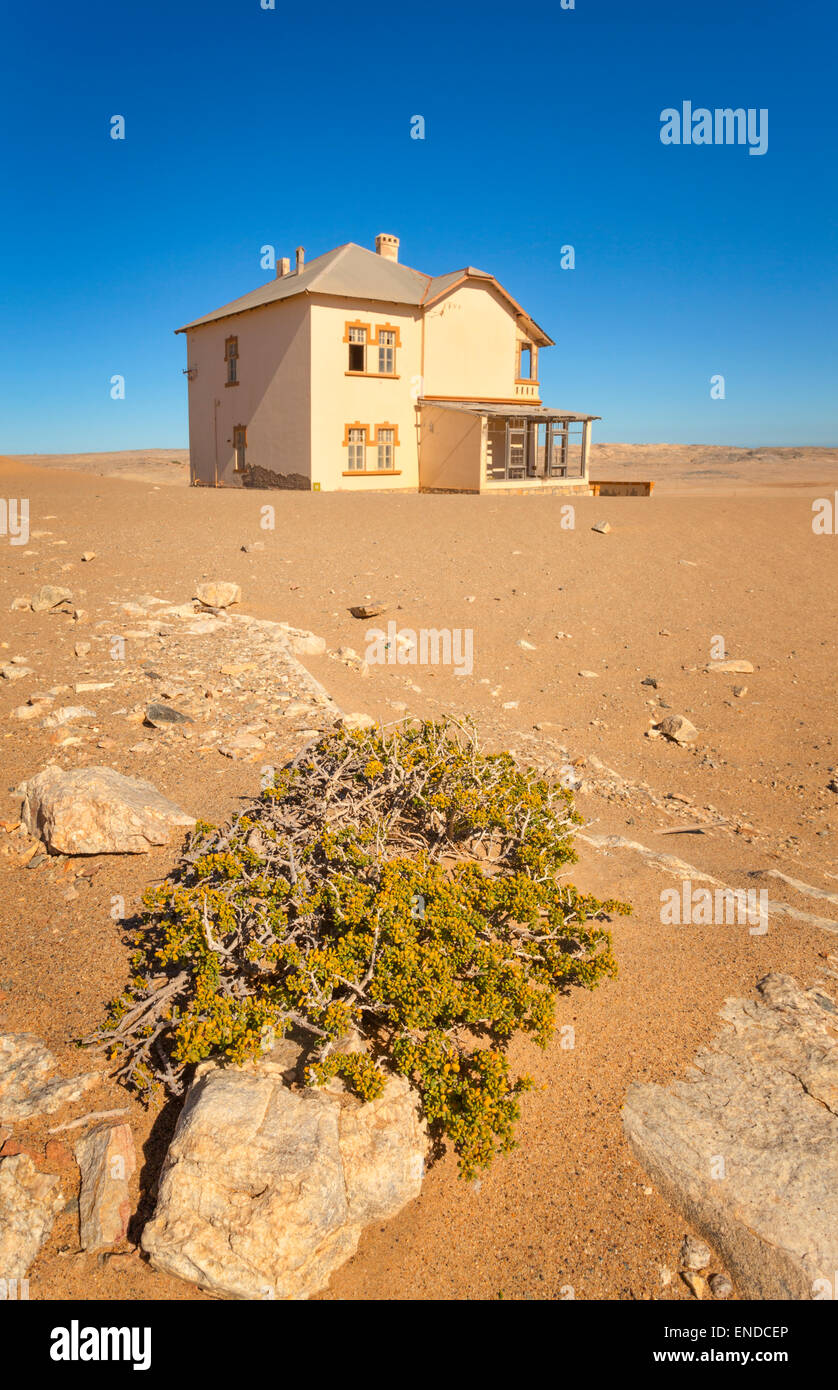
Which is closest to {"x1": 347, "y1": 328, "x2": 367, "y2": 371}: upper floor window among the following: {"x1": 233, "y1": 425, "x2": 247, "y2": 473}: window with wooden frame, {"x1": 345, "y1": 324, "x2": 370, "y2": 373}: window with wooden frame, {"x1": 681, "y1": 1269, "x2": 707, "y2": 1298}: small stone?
{"x1": 345, "y1": 324, "x2": 370, "y2": 373}: window with wooden frame

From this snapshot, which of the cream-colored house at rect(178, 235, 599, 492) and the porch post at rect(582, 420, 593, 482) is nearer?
the cream-colored house at rect(178, 235, 599, 492)

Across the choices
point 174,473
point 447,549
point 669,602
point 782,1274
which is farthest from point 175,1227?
point 174,473

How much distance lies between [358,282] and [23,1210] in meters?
25.4

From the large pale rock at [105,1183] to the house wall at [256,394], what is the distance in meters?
22.0

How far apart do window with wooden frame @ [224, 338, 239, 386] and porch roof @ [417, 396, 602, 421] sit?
21.1ft

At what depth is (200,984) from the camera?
3500 mm

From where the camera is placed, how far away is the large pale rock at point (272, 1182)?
2857 millimetres

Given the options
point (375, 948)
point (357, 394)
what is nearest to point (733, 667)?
point (375, 948)

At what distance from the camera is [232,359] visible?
26.7 m

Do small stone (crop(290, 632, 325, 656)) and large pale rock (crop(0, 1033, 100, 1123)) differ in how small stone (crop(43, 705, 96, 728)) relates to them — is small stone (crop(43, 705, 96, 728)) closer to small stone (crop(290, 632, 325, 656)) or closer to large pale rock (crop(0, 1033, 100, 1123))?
small stone (crop(290, 632, 325, 656))

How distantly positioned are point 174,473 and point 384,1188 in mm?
63267

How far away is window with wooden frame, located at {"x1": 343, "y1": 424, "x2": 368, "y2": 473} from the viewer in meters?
24.0

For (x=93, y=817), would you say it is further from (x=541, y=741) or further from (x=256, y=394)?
(x=256, y=394)
